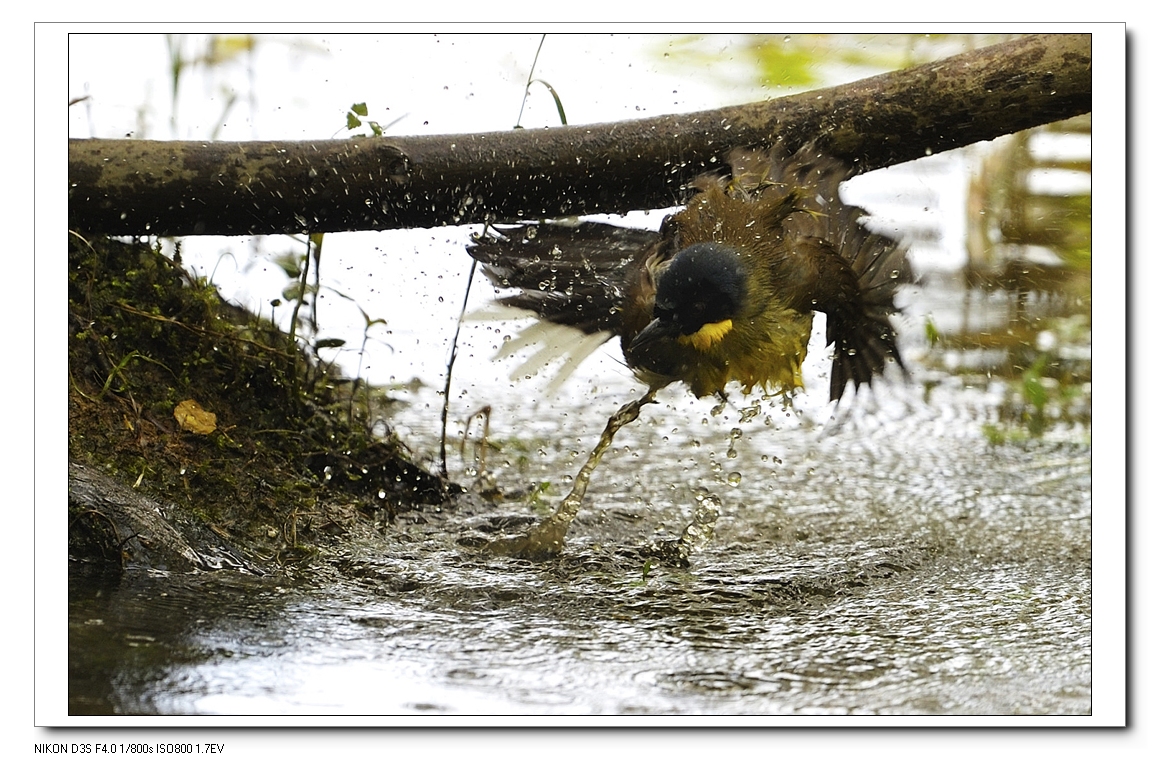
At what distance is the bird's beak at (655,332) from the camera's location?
2.91 metres

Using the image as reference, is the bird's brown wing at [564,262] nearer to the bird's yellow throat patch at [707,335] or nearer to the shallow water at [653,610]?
the bird's yellow throat patch at [707,335]

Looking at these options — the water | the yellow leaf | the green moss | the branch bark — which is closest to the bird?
the branch bark

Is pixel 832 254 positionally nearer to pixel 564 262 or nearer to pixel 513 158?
pixel 564 262

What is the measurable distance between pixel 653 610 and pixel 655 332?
820 mm

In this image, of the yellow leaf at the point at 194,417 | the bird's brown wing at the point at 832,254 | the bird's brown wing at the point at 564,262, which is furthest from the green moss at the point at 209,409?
the bird's brown wing at the point at 832,254

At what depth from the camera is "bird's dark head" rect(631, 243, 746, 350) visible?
9.36 ft

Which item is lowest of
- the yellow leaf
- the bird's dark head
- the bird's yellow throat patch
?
the yellow leaf

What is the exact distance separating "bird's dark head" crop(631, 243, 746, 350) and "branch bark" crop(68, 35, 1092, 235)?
0.89ft

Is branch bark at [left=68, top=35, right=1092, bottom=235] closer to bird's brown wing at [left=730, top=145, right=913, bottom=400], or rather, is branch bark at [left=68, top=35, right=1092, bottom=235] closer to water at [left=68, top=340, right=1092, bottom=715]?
bird's brown wing at [left=730, top=145, right=913, bottom=400]

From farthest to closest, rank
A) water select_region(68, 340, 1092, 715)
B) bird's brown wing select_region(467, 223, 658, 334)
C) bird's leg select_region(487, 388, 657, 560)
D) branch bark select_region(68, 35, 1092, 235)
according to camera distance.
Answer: bird's brown wing select_region(467, 223, 658, 334)
bird's leg select_region(487, 388, 657, 560)
branch bark select_region(68, 35, 1092, 235)
water select_region(68, 340, 1092, 715)

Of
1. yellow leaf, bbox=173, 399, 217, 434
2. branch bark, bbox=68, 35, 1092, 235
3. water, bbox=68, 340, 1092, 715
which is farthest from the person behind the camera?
yellow leaf, bbox=173, 399, 217, 434

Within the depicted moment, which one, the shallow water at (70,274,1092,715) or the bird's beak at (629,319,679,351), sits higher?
the bird's beak at (629,319,679,351)

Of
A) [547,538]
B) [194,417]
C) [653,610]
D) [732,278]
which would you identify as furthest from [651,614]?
[194,417]

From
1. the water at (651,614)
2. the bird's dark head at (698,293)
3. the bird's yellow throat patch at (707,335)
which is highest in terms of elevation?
the bird's dark head at (698,293)
